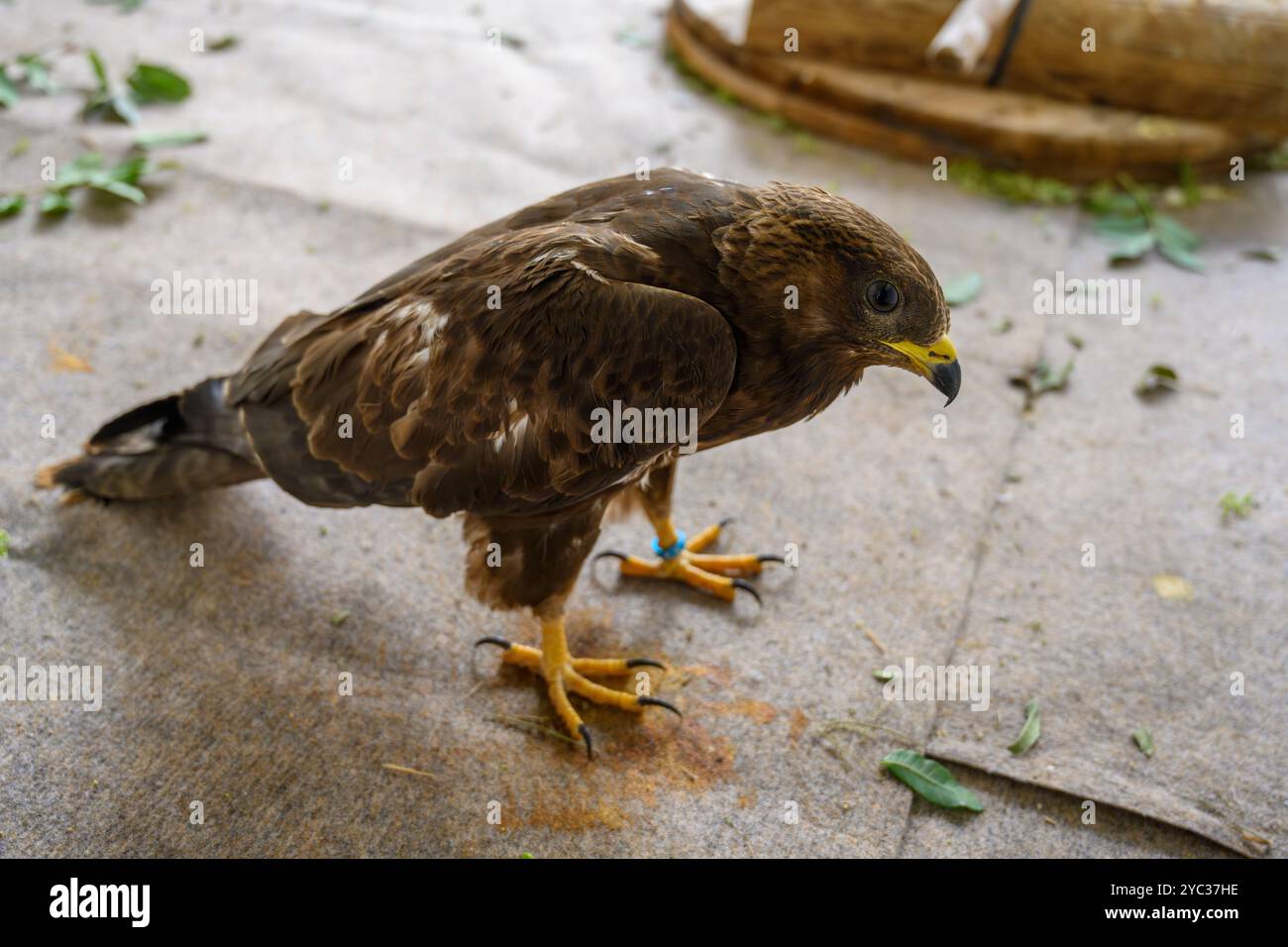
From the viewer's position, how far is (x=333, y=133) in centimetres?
536

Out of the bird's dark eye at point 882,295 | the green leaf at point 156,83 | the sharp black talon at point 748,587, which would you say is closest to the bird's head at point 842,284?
the bird's dark eye at point 882,295

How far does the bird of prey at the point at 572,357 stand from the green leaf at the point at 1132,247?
9.86ft

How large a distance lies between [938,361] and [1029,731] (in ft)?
3.87

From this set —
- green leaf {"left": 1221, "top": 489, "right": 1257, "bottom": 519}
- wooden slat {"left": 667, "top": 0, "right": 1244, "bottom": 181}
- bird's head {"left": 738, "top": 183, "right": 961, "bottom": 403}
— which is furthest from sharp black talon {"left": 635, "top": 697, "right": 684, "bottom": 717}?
wooden slat {"left": 667, "top": 0, "right": 1244, "bottom": 181}

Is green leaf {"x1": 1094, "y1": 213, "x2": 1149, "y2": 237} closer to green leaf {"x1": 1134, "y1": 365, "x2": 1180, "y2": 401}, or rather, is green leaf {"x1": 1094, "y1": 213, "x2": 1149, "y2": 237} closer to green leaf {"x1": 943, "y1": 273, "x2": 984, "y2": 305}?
green leaf {"x1": 943, "y1": 273, "x2": 984, "y2": 305}

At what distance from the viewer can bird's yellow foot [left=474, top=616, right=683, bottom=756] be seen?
9.14 ft

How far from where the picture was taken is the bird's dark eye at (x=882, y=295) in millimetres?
2283

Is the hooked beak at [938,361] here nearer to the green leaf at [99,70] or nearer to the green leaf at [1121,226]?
the green leaf at [1121,226]

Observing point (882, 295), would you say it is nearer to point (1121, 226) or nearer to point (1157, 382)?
point (1157, 382)

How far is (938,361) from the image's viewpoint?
2369 millimetres

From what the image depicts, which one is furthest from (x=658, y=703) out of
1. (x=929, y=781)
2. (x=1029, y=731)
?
(x=1029, y=731)

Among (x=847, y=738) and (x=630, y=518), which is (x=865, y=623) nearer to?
(x=847, y=738)

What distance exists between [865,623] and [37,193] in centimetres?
431

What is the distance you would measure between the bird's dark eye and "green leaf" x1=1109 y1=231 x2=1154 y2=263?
3.14 m
